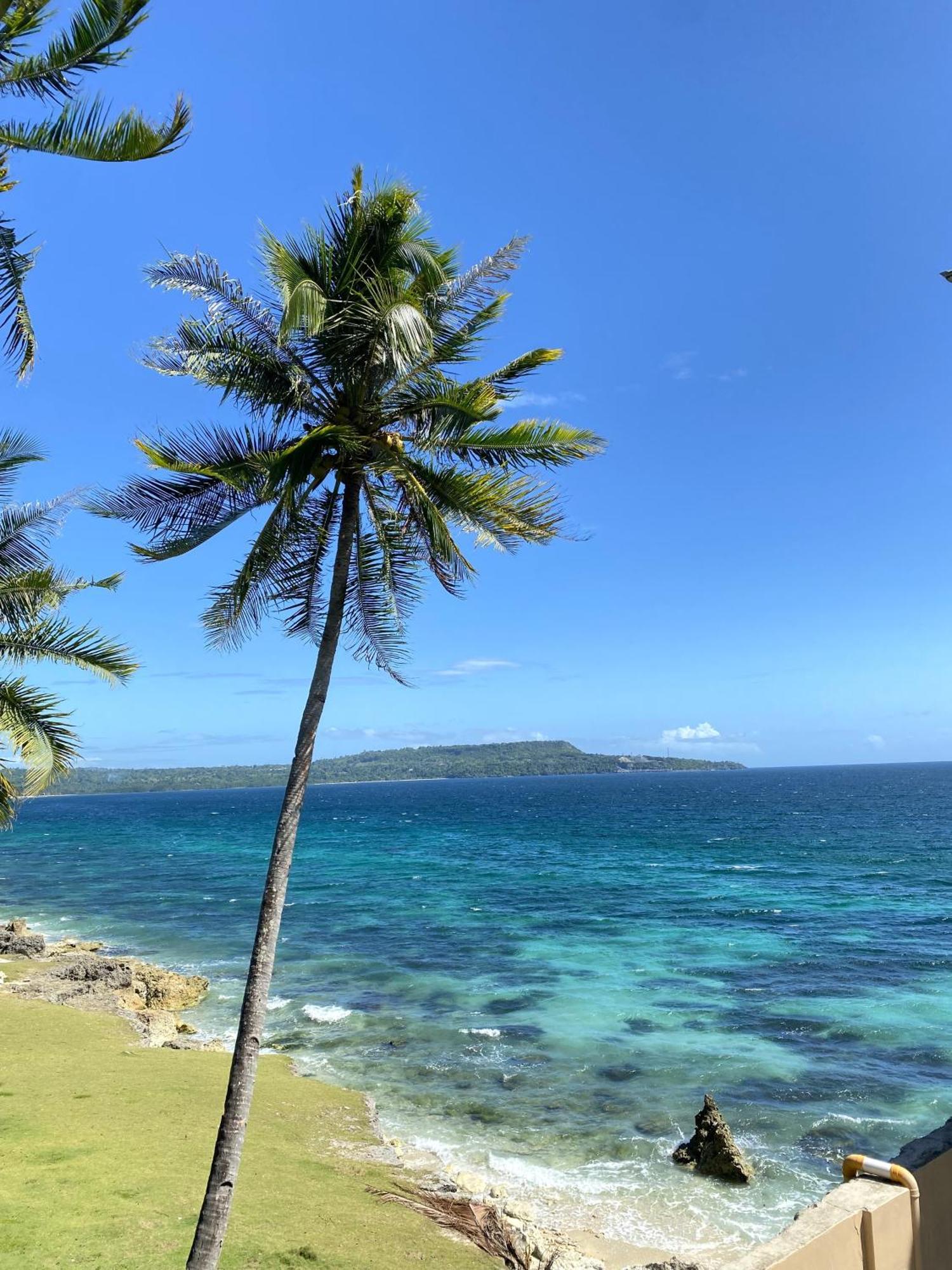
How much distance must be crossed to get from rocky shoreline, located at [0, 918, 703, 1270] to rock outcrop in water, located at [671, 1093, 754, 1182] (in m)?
2.75

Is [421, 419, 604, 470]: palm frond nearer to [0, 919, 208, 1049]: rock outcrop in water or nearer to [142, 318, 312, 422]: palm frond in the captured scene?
[142, 318, 312, 422]: palm frond

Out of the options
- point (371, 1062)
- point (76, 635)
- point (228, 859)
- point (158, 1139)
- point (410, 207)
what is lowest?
point (228, 859)

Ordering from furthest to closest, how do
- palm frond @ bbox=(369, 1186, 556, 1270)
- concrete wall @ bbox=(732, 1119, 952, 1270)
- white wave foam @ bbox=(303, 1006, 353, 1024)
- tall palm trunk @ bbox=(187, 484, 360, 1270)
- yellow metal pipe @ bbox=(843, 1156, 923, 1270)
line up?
white wave foam @ bbox=(303, 1006, 353, 1024), palm frond @ bbox=(369, 1186, 556, 1270), tall palm trunk @ bbox=(187, 484, 360, 1270), yellow metal pipe @ bbox=(843, 1156, 923, 1270), concrete wall @ bbox=(732, 1119, 952, 1270)

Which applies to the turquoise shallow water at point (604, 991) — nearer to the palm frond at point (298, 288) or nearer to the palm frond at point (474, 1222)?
the palm frond at point (474, 1222)

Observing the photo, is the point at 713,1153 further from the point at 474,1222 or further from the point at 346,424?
the point at 346,424

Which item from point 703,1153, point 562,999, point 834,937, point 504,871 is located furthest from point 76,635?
point 504,871

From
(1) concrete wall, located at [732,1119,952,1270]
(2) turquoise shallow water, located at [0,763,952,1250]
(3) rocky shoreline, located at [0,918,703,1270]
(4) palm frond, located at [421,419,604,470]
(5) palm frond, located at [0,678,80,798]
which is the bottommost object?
(2) turquoise shallow water, located at [0,763,952,1250]

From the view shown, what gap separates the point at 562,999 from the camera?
25.0 meters

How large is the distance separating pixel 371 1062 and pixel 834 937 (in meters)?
21.8

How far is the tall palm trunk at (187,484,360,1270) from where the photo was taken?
23.3 ft

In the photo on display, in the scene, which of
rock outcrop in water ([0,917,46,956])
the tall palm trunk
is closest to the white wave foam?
rock outcrop in water ([0,917,46,956])

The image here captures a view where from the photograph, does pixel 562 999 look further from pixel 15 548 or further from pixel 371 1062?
pixel 15 548

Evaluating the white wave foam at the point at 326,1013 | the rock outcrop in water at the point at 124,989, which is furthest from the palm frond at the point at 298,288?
the white wave foam at the point at 326,1013

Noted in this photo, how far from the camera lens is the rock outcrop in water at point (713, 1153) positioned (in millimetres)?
13844
